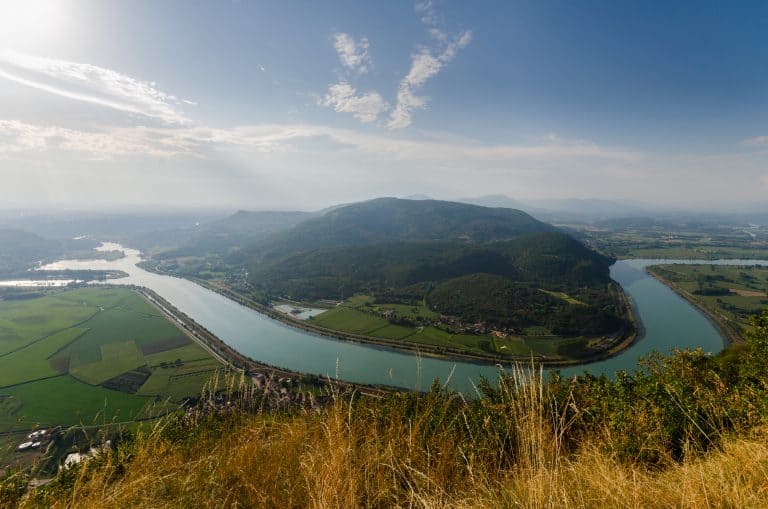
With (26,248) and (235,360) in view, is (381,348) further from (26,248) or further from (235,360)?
(26,248)

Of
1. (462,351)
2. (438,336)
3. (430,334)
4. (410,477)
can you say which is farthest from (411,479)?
(430,334)

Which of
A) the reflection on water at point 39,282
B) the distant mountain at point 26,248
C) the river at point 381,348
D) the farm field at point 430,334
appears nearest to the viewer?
the river at point 381,348

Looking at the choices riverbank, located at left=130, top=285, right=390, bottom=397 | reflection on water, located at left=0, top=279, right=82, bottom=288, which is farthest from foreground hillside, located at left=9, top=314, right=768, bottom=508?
reflection on water, located at left=0, top=279, right=82, bottom=288

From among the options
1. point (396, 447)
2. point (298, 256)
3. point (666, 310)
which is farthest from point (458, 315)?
point (298, 256)

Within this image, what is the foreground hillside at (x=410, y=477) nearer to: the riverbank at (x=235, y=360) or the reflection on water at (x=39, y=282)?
the riverbank at (x=235, y=360)

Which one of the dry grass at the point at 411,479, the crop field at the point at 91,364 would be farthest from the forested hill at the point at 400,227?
the dry grass at the point at 411,479

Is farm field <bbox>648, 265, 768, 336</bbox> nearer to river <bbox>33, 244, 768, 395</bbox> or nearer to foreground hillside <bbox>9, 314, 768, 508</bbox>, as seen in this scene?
river <bbox>33, 244, 768, 395</bbox>
